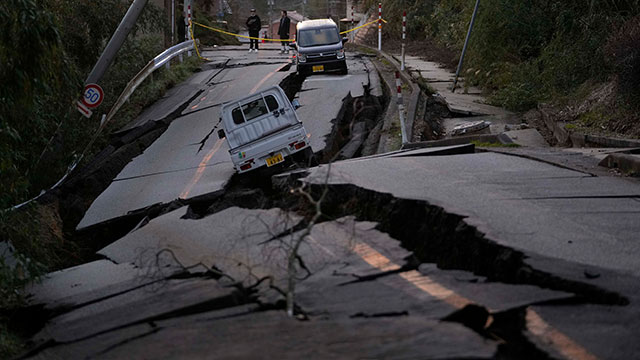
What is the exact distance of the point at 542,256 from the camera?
6.84m

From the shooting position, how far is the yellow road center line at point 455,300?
5.05 m

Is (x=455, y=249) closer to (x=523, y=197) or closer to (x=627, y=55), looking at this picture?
(x=523, y=197)

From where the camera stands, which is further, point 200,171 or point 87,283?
point 200,171

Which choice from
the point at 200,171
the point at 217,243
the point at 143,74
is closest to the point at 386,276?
the point at 217,243

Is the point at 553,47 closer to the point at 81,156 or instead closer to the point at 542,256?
the point at 81,156

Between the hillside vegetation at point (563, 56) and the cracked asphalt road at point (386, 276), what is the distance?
425 centimetres

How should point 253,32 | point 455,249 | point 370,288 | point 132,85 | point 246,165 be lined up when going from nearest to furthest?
point 370,288, point 455,249, point 246,165, point 132,85, point 253,32

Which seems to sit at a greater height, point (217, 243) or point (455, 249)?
point (455, 249)

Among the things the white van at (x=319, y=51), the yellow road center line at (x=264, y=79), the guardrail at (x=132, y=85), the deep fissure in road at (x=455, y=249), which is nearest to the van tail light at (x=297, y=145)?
the deep fissure in road at (x=455, y=249)

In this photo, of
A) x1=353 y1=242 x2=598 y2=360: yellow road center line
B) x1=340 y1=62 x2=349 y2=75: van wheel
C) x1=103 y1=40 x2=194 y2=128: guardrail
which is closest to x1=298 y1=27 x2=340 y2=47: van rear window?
x1=340 y1=62 x2=349 y2=75: van wheel

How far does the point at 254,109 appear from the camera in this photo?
48.8 ft

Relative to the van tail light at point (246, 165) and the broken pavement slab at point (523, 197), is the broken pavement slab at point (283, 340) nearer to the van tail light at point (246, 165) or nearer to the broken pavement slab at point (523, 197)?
the broken pavement slab at point (523, 197)

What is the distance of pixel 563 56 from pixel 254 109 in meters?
8.91

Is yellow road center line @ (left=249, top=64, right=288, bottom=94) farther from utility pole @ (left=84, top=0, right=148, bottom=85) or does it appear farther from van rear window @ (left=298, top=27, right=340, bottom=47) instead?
utility pole @ (left=84, top=0, right=148, bottom=85)
